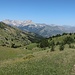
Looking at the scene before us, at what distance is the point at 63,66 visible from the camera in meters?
40.8

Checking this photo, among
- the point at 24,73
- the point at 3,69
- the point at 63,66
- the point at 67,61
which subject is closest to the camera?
the point at 24,73

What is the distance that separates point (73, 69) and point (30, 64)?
28.2 feet

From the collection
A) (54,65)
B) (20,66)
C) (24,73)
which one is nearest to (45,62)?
(54,65)

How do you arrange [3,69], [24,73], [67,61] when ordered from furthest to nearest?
1. [67,61]
2. [3,69]
3. [24,73]

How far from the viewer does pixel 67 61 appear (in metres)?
44.3

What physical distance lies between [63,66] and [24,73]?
31.2 ft

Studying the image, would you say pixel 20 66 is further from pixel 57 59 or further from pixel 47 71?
pixel 57 59

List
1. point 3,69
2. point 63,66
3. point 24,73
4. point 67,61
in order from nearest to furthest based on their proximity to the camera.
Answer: point 24,73, point 3,69, point 63,66, point 67,61

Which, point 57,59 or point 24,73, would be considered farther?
point 57,59

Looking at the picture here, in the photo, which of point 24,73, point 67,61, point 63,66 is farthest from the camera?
point 67,61

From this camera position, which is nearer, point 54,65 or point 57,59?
point 54,65

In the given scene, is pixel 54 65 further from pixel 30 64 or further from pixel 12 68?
pixel 12 68

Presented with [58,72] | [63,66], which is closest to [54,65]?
[63,66]

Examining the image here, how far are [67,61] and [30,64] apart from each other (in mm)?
8278
